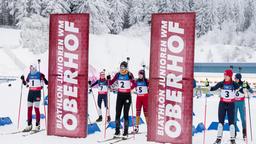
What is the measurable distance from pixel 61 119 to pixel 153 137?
2.57m

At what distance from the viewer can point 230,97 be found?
9961 mm

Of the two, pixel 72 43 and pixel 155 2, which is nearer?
pixel 72 43

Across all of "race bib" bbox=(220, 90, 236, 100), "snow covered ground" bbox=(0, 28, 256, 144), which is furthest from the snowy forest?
"race bib" bbox=(220, 90, 236, 100)

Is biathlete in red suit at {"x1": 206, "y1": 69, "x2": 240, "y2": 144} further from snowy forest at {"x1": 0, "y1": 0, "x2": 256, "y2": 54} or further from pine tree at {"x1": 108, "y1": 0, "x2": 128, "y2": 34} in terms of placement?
pine tree at {"x1": 108, "y1": 0, "x2": 128, "y2": 34}

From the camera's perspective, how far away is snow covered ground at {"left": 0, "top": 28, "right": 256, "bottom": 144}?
10863 mm

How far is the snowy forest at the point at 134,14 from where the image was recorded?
52062mm

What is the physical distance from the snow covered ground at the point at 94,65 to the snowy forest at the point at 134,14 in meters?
2.90

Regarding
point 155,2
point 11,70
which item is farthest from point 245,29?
point 11,70

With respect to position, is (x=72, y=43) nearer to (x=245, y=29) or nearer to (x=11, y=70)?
(x=11, y=70)

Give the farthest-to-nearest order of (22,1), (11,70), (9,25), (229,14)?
1. (229,14)
2. (9,25)
3. (22,1)
4. (11,70)

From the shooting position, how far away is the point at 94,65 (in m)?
43.6

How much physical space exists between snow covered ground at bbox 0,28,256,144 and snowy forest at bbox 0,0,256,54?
2.90m

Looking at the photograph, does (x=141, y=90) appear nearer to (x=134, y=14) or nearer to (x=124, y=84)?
(x=124, y=84)

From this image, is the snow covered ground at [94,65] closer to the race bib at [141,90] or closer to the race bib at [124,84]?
the race bib at [141,90]
